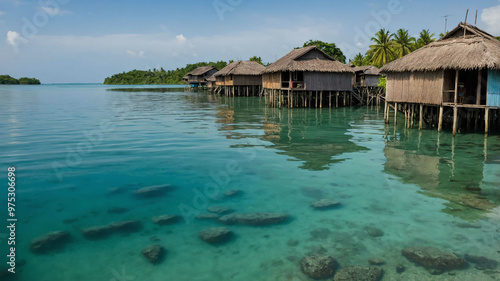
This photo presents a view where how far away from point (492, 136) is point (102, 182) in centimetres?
1599

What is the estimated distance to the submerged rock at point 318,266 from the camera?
5.52 m

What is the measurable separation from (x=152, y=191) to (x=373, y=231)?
518 centimetres

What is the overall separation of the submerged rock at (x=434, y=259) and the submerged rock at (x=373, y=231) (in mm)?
662

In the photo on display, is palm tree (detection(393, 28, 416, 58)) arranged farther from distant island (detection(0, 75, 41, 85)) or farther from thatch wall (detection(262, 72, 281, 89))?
distant island (detection(0, 75, 41, 85))

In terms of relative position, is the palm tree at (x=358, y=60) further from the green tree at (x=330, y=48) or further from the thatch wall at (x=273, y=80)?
the thatch wall at (x=273, y=80)

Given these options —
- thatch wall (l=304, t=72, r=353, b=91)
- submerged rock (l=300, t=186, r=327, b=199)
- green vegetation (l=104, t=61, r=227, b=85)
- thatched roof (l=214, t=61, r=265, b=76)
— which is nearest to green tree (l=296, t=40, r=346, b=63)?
thatched roof (l=214, t=61, r=265, b=76)

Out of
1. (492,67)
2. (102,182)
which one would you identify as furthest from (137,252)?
(492,67)

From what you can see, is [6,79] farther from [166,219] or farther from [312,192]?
[312,192]

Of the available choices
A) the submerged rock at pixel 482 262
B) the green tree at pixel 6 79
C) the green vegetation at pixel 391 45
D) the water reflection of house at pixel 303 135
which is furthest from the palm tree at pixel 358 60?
the green tree at pixel 6 79

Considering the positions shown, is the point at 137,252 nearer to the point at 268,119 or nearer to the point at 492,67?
the point at 492,67

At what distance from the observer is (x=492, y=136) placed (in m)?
16.5

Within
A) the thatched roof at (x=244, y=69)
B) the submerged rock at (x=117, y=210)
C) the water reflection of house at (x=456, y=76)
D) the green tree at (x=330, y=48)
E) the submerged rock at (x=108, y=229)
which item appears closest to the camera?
the submerged rock at (x=108, y=229)

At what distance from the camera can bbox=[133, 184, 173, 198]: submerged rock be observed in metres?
8.97

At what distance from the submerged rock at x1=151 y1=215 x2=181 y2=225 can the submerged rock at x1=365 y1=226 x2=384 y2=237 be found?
3702 millimetres
